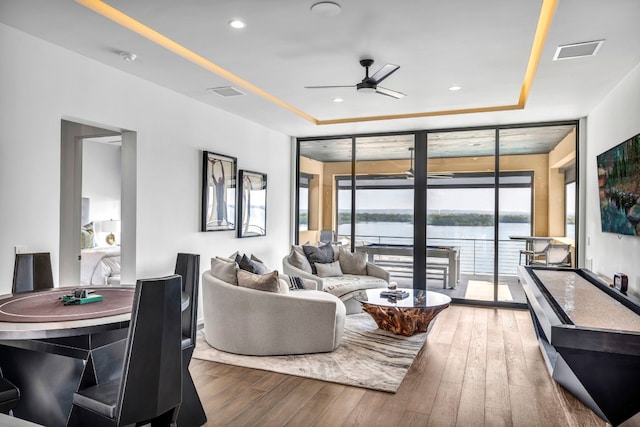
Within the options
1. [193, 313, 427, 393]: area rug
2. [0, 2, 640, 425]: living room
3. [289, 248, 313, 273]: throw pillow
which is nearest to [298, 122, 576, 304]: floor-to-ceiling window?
[0, 2, 640, 425]: living room

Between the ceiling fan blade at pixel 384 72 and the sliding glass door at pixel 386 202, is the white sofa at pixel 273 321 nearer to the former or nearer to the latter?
the ceiling fan blade at pixel 384 72

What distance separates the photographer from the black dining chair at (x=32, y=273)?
2.96 metres

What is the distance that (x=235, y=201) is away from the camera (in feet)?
19.3

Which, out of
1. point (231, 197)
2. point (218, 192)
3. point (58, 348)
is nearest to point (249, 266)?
point (218, 192)

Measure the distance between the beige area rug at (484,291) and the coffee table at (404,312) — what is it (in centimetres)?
197

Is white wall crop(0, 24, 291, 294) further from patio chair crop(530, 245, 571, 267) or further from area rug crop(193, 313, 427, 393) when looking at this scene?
patio chair crop(530, 245, 571, 267)

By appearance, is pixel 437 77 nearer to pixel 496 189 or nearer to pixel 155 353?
pixel 496 189

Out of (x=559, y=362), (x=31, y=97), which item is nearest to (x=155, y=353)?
(x=31, y=97)

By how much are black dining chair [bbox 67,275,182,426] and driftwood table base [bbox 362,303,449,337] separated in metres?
3.00

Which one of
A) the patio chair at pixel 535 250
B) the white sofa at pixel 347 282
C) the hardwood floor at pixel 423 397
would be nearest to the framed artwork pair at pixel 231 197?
the white sofa at pixel 347 282

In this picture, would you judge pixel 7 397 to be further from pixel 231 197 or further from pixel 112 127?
pixel 231 197

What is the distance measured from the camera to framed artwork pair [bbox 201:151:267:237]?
529 cm

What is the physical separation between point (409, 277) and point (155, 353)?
547cm

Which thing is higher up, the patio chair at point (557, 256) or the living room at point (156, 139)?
the living room at point (156, 139)
